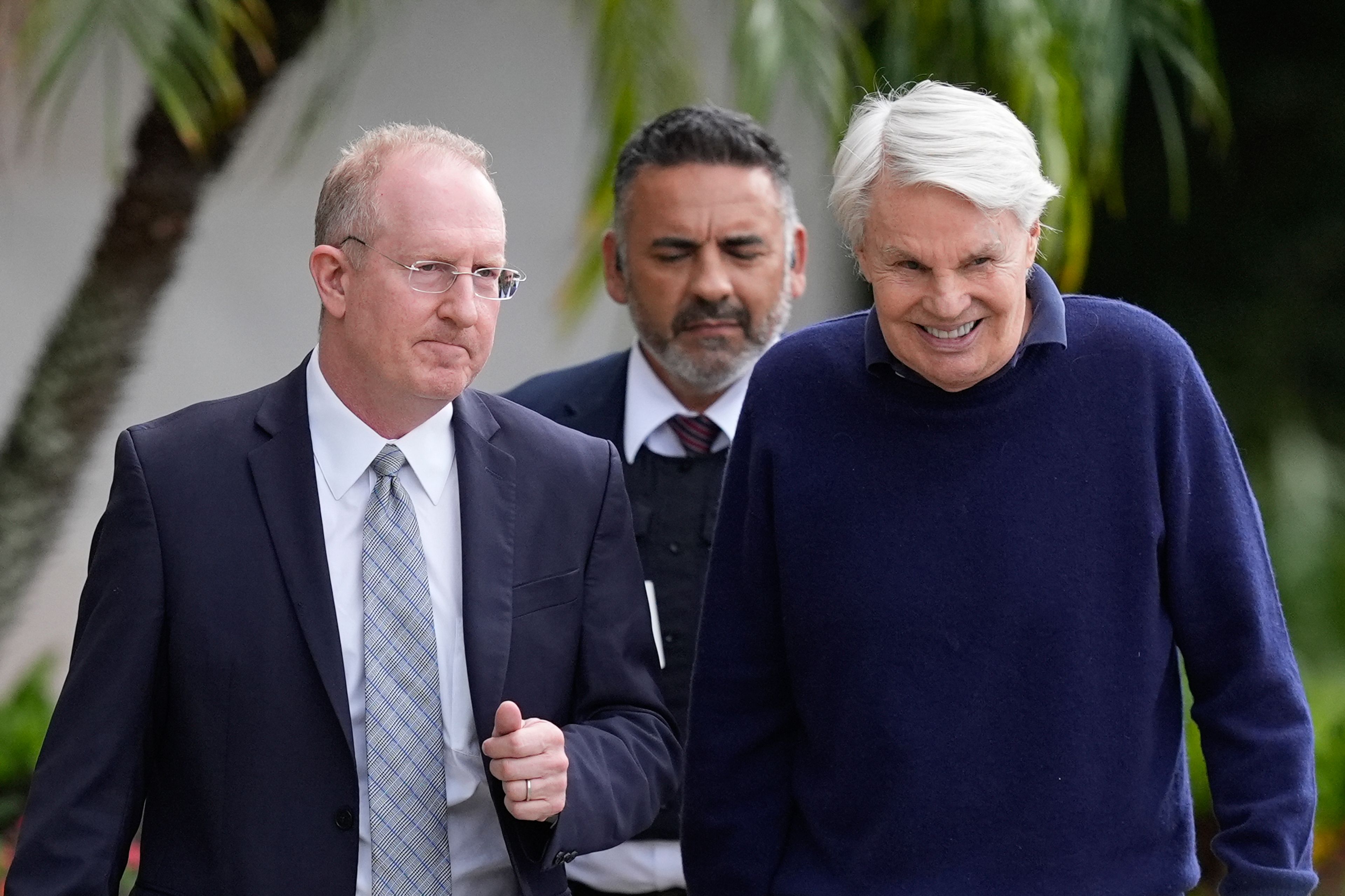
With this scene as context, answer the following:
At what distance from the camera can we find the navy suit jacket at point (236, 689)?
189 cm

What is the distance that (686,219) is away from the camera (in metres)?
2.66

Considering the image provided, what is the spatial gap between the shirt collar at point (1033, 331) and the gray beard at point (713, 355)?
0.53 m

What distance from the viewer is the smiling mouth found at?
1941 millimetres

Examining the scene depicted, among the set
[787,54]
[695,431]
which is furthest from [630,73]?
[695,431]

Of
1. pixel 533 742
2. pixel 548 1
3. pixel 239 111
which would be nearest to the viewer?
pixel 533 742

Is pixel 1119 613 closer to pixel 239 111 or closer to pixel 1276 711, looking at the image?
pixel 1276 711

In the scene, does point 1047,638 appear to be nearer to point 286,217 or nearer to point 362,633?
point 362,633

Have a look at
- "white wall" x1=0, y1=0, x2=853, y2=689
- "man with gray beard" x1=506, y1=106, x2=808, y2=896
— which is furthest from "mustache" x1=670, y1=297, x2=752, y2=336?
"white wall" x1=0, y1=0, x2=853, y2=689

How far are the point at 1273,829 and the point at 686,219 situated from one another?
129cm

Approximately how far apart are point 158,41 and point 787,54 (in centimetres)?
134

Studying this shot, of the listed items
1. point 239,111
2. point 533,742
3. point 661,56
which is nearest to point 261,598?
point 533,742

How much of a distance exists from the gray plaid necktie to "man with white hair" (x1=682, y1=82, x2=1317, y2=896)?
45cm

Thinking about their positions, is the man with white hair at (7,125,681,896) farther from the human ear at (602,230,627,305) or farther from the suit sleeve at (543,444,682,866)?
the human ear at (602,230,627,305)

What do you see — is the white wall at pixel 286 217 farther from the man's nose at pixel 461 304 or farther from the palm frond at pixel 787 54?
the man's nose at pixel 461 304
